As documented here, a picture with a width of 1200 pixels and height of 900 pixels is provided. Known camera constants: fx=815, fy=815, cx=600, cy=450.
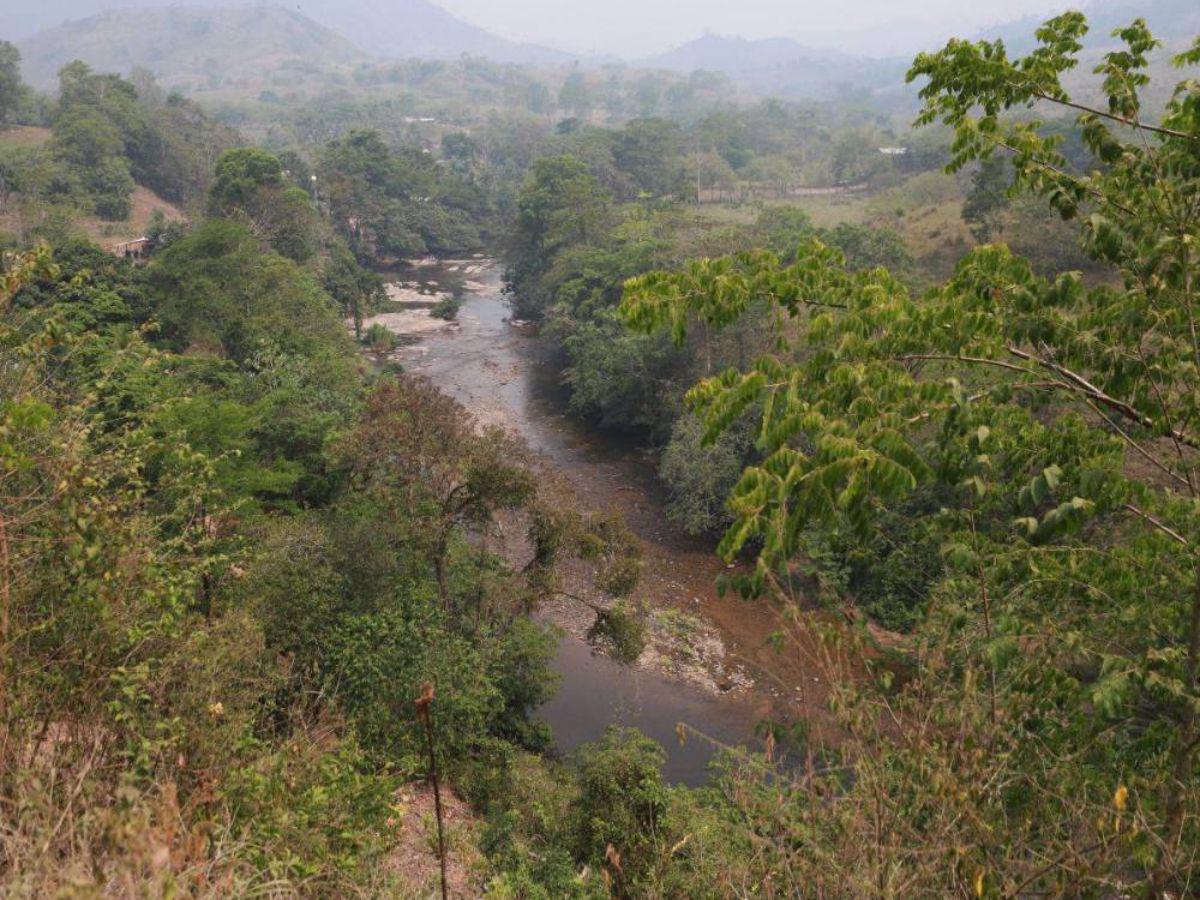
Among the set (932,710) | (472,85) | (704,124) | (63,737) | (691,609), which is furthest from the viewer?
(472,85)

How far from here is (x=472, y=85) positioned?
153m

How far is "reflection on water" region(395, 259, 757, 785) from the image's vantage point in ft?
41.5

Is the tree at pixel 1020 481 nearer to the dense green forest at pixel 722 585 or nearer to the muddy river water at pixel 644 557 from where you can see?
the dense green forest at pixel 722 585

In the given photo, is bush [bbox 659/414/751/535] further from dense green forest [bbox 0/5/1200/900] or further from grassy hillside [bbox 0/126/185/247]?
grassy hillside [bbox 0/126/185/247]

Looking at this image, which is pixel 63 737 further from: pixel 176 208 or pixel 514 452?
pixel 176 208

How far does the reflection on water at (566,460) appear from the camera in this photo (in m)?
12.6

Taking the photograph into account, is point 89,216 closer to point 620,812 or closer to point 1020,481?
point 620,812

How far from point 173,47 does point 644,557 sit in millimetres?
208919

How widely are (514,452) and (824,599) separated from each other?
769 centimetres

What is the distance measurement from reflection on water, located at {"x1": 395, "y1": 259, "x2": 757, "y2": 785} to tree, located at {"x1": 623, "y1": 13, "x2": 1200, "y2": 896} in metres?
3.59

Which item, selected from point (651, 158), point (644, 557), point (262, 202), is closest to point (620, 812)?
point (644, 557)

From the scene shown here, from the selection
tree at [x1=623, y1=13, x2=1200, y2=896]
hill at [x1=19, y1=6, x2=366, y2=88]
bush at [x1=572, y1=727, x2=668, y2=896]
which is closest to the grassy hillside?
bush at [x1=572, y1=727, x2=668, y2=896]

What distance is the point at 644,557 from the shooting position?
14.6 metres

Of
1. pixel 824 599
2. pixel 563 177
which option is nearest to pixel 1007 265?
pixel 824 599
